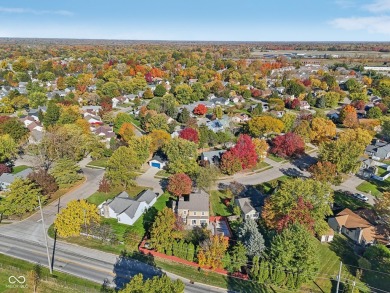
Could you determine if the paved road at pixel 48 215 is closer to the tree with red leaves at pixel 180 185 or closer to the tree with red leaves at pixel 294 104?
the tree with red leaves at pixel 180 185

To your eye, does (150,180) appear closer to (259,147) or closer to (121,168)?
(121,168)

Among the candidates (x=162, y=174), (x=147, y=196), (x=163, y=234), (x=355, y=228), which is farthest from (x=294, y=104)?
(x=163, y=234)

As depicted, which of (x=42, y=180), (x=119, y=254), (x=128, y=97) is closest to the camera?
(x=119, y=254)

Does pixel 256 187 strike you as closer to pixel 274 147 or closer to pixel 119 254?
pixel 274 147

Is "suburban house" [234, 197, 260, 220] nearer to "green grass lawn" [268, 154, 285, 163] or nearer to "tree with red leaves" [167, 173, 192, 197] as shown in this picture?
"tree with red leaves" [167, 173, 192, 197]

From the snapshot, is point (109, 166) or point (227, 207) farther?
point (109, 166)

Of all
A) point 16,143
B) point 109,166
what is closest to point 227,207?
point 109,166
